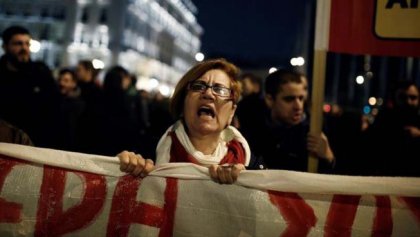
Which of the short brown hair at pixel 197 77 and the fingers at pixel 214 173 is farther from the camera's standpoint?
the short brown hair at pixel 197 77

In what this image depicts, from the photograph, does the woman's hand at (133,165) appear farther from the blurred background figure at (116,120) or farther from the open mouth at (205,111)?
the blurred background figure at (116,120)

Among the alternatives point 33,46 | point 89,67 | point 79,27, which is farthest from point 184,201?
point 79,27

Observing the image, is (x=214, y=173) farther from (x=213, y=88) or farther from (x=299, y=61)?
(x=299, y=61)

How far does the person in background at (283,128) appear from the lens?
3646 mm

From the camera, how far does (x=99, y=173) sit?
256 cm

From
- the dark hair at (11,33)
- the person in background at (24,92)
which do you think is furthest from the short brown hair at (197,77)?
the dark hair at (11,33)

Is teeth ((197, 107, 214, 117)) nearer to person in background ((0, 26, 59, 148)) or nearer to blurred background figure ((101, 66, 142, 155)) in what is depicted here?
person in background ((0, 26, 59, 148))

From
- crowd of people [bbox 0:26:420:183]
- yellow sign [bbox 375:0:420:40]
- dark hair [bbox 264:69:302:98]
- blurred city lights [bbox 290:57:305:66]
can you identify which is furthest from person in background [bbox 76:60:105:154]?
blurred city lights [bbox 290:57:305:66]

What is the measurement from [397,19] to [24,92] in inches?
125

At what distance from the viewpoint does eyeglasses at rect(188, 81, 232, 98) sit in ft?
9.04

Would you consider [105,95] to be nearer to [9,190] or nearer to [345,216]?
[9,190]

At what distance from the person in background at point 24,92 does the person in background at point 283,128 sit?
1898mm

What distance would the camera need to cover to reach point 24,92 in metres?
4.58

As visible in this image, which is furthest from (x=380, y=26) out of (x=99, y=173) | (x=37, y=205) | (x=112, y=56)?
(x=112, y=56)
